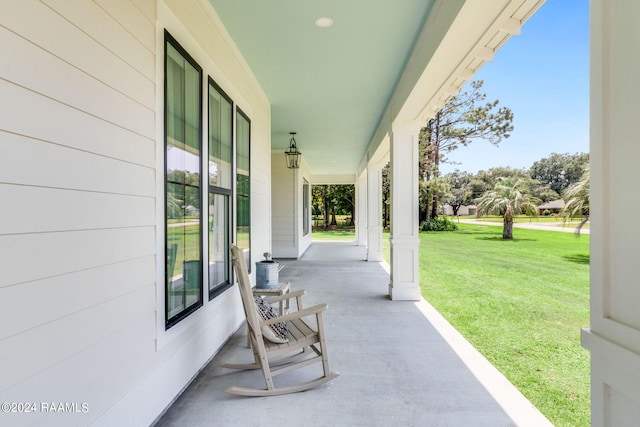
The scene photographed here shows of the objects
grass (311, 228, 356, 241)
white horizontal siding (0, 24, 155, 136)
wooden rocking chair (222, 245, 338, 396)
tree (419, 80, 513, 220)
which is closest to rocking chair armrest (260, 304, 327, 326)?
wooden rocking chair (222, 245, 338, 396)

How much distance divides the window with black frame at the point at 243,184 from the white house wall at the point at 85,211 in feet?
4.94

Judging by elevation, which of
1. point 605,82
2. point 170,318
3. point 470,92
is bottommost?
point 170,318

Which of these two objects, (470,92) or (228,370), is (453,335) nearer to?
(228,370)

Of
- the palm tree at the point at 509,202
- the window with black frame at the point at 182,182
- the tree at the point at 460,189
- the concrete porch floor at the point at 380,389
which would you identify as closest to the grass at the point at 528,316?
the concrete porch floor at the point at 380,389

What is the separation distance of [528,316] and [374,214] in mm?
5199

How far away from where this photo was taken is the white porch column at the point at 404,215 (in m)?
4.98

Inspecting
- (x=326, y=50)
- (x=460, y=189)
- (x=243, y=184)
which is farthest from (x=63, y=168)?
(x=460, y=189)

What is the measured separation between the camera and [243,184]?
390cm

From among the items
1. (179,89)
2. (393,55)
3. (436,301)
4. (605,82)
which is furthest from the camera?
(436,301)

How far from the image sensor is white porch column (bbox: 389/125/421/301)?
16.4 ft

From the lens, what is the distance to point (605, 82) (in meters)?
1.00

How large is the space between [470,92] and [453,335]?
18289 millimetres

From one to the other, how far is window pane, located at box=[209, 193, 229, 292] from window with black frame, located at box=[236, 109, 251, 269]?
35cm

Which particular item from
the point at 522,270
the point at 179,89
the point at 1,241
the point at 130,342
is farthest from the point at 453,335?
the point at 522,270
